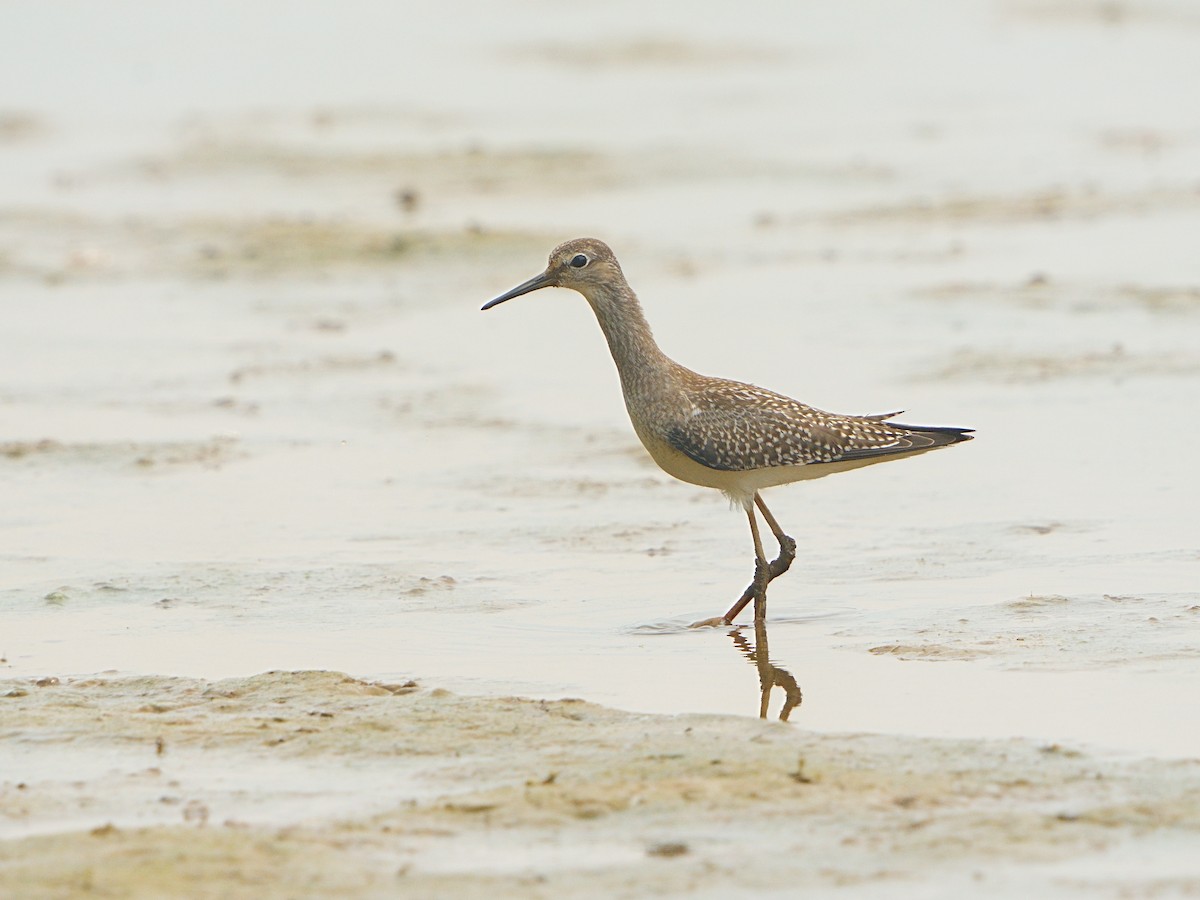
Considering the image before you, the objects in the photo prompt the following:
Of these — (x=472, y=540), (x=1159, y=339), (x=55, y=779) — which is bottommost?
(x=55, y=779)

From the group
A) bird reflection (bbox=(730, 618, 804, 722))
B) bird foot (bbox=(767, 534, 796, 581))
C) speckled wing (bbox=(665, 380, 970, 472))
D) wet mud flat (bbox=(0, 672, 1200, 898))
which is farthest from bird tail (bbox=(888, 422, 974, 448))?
wet mud flat (bbox=(0, 672, 1200, 898))

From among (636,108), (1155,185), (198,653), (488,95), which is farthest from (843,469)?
(488,95)

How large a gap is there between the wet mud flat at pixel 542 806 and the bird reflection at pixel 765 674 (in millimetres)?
709

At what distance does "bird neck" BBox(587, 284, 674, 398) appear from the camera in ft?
33.7

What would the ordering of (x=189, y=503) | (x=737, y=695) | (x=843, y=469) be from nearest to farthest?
(x=737, y=695)
(x=843, y=469)
(x=189, y=503)

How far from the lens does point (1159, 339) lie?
14227 millimetres

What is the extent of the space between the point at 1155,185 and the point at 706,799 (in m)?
14.1

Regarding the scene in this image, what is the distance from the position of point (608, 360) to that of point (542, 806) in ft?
27.7

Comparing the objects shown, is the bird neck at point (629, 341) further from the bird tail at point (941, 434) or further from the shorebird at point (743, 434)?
the bird tail at point (941, 434)

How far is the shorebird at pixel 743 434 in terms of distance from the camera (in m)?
9.94

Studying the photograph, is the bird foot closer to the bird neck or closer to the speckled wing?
the speckled wing

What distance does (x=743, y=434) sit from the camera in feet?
32.7

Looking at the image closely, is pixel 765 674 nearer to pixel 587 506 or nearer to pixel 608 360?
pixel 587 506

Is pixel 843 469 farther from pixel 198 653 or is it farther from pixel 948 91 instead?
pixel 948 91
